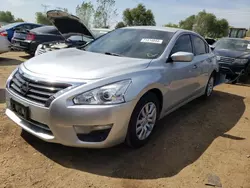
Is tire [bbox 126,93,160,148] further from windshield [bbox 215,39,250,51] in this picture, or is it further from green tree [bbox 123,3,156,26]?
green tree [bbox 123,3,156,26]

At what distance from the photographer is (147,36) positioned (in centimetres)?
407

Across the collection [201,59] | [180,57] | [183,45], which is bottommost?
[201,59]

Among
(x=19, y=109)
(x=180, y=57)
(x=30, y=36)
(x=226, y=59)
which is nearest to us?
(x=19, y=109)

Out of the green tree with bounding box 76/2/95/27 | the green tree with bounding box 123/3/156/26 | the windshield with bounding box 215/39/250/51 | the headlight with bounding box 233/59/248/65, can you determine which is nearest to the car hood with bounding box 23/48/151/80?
the headlight with bounding box 233/59/248/65

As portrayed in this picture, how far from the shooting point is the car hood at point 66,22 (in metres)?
6.23

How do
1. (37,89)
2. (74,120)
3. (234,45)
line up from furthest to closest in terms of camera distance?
(234,45), (37,89), (74,120)

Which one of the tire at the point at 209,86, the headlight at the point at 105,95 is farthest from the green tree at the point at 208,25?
the headlight at the point at 105,95

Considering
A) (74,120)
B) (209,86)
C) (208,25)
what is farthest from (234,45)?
(208,25)

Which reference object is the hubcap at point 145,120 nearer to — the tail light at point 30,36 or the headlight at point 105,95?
the headlight at point 105,95

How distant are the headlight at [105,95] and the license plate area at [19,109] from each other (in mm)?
615

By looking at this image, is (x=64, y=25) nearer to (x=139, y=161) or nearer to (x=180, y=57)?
(x=180, y=57)

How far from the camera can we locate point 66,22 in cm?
660

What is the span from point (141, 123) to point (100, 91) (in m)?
0.80

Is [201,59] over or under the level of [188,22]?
under
